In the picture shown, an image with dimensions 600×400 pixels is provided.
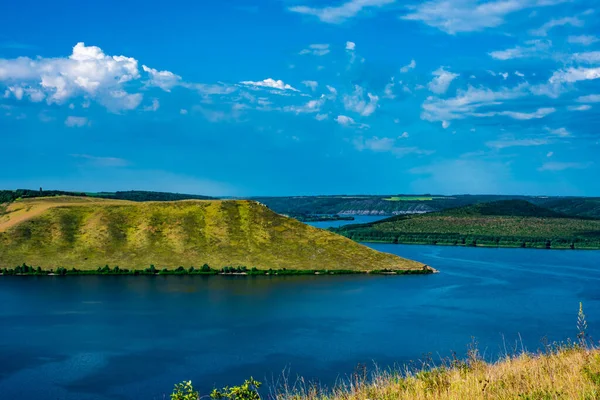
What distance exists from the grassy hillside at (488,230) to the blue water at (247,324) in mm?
58961

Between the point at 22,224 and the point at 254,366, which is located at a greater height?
the point at 22,224

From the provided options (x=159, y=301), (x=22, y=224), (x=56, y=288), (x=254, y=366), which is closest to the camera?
(x=254, y=366)

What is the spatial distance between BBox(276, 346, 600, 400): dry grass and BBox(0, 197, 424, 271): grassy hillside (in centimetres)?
7776

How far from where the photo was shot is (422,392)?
10.5 m

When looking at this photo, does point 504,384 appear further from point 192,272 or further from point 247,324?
point 192,272

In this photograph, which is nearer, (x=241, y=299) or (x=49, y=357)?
(x=49, y=357)

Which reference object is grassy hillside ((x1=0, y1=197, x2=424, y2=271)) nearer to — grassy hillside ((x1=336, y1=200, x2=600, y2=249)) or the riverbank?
the riverbank

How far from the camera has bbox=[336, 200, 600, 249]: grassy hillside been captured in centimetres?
14675

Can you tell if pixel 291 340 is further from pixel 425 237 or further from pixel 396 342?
pixel 425 237

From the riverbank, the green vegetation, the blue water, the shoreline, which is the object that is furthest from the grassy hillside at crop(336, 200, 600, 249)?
the green vegetation

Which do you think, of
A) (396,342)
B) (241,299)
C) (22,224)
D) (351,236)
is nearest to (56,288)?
(241,299)

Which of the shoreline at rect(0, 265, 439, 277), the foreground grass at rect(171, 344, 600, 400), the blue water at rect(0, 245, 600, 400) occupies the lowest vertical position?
the blue water at rect(0, 245, 600, 400)

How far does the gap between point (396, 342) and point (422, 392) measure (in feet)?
117

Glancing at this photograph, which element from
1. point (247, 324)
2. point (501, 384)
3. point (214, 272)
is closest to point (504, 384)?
point (501, 384)
